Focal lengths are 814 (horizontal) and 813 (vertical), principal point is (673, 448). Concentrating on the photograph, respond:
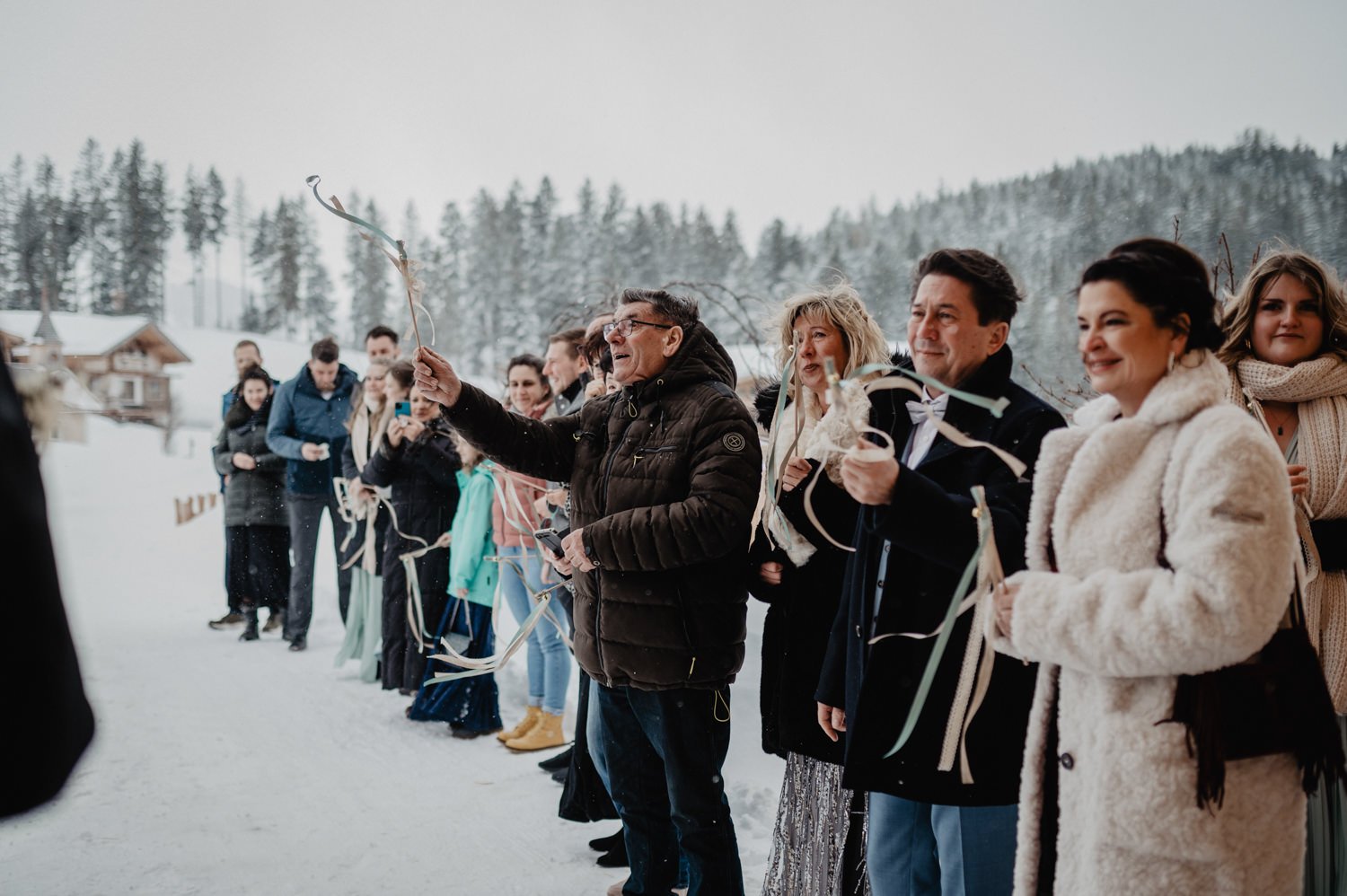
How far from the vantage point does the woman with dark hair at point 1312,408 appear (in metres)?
2.33

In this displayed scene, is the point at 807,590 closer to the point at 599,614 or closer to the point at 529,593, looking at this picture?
the point at 599,614

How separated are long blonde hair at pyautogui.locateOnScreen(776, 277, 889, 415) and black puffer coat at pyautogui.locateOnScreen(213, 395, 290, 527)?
5901mm

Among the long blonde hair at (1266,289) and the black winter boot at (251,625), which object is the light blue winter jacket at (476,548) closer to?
the black winter boot at (251,625)

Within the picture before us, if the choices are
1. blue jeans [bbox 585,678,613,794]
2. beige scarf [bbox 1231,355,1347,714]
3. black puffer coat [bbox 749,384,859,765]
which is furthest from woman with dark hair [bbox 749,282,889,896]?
beige scarf [bbox 1231,355,1347,714]

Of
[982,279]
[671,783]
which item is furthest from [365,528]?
[982,279]

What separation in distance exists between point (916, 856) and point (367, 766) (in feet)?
10.8

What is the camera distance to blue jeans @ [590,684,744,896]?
2.67 metres

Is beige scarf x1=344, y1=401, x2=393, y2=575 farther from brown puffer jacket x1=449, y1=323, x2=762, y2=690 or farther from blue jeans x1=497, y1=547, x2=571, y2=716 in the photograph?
brown puffer jacket x1=449, y1=323, x2=762, y2=690

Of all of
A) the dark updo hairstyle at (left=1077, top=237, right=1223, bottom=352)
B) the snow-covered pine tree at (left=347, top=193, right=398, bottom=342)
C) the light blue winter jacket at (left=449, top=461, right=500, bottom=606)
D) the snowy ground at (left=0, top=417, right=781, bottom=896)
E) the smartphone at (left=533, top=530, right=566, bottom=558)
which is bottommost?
the snowy ground at (left=0, top=417, right=781, bottom=896)

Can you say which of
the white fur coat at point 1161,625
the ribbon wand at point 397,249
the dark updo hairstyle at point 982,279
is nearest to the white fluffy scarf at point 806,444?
the dark updo hairstyle at point 982,279

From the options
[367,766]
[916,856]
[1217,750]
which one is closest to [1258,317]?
[1217,750]

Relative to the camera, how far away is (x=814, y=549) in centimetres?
257

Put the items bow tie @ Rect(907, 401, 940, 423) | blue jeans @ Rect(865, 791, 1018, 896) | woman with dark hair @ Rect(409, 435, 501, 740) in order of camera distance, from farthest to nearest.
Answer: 1. woman with dark hair @ Rect(409, 435, 501, 740)
2. bow tie @ Rect(907, 401, 940, 423)
3. blue jeans @ Rect(865, 791, 1018, 896)

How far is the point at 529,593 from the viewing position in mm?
4715
